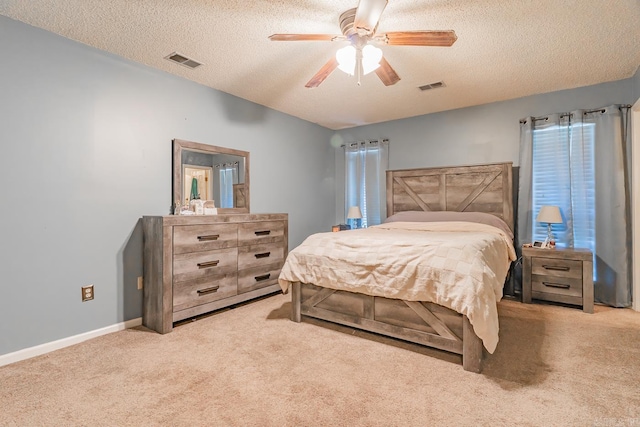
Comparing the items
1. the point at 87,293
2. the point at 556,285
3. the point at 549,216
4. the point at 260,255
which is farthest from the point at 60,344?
the point at 549,216

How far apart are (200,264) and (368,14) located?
2.47 m

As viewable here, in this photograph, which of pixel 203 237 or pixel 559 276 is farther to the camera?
pixel 559 276

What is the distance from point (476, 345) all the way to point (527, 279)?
2.05m

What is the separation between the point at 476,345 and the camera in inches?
78.4

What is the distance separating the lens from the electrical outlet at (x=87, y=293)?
258cm

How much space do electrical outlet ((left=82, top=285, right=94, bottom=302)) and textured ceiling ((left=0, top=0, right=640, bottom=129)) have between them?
2.07 m

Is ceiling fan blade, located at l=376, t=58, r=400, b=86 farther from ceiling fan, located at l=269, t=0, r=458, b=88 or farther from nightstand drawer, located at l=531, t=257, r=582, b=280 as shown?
nightstand drawer, located at l=531, t=257, r=582, b=280

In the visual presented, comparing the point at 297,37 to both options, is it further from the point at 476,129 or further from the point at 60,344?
the point at 476,129

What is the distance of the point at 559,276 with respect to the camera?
131 inches

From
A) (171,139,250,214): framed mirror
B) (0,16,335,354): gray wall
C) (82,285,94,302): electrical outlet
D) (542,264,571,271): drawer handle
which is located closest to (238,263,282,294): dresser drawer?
(171,139,250,214): framed mirror

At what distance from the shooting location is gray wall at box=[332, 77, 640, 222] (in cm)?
358

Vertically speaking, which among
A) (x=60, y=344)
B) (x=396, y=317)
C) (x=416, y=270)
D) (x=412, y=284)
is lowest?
(x=60, y=344)

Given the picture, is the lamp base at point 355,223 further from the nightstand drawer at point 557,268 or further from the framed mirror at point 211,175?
the nightstand drawer at point 557,268

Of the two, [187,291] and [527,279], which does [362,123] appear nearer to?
[527,279]
